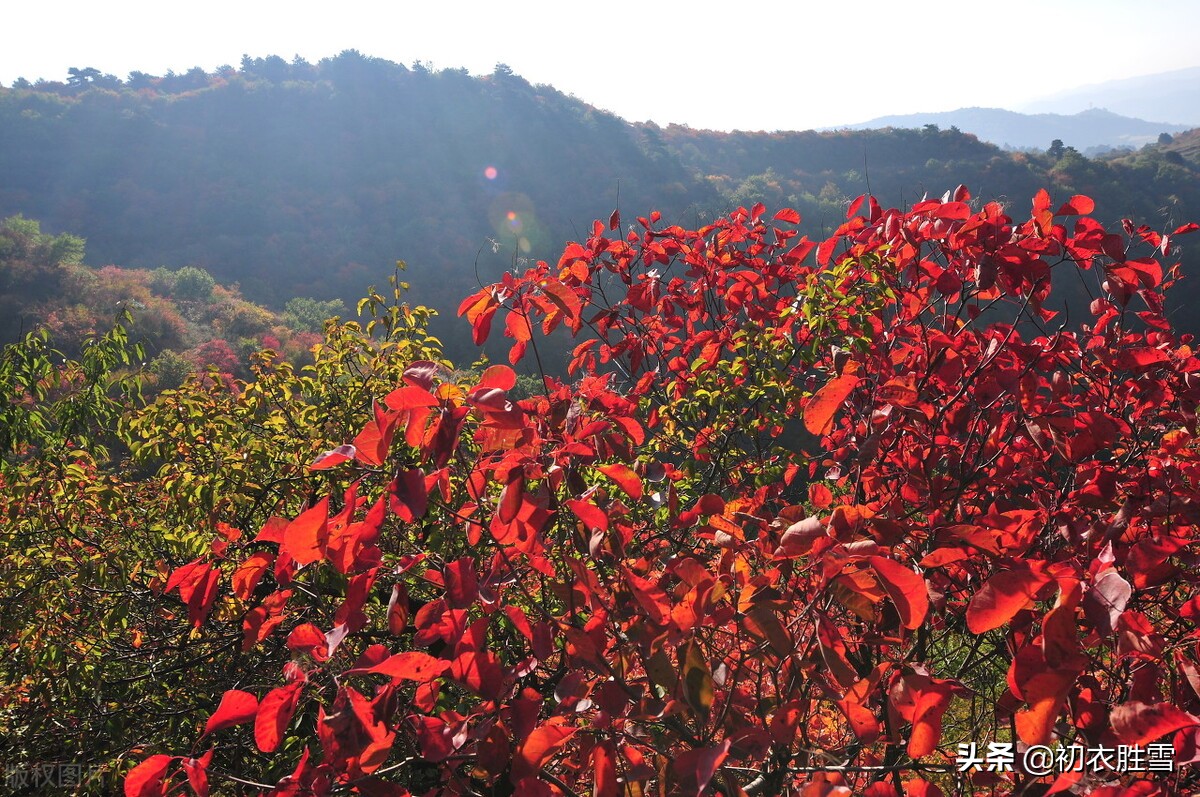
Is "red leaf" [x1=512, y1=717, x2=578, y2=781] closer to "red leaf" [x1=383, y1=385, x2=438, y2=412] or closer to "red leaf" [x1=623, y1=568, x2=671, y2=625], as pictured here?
"red leaf" [x1=623, y1=568, x2=671, y2=625]

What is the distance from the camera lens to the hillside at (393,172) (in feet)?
84.7

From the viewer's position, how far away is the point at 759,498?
241cm

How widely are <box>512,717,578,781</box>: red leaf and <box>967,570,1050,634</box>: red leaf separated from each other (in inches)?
22.2

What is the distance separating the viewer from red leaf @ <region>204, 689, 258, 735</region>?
106cm

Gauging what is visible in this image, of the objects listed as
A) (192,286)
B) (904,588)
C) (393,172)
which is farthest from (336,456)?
(393,172)

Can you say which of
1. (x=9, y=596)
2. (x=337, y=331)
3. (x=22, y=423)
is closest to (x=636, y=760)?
(x=337, y=331)

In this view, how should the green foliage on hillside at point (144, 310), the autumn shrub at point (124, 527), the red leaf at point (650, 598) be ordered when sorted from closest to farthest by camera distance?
the red leaf at point (650, 598) < the autumn shrub at point (124, 527) < the green foliage on hillside at point (144, 310)

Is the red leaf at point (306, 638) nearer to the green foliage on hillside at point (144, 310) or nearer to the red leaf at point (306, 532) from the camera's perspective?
the red leaf at point (306, 532)

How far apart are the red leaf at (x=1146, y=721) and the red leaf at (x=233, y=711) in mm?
1197

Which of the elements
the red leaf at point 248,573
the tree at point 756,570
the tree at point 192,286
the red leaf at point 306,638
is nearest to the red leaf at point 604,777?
the tree at point 756,570

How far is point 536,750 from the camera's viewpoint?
1021 millimetres

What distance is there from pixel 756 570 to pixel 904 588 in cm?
97

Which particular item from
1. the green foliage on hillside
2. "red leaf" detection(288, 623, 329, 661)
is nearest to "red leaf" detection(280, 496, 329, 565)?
"red leaf" detection(288, 623, 329, 661)

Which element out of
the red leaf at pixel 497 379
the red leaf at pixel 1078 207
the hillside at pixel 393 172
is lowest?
the red leaf at pixel 497 379
